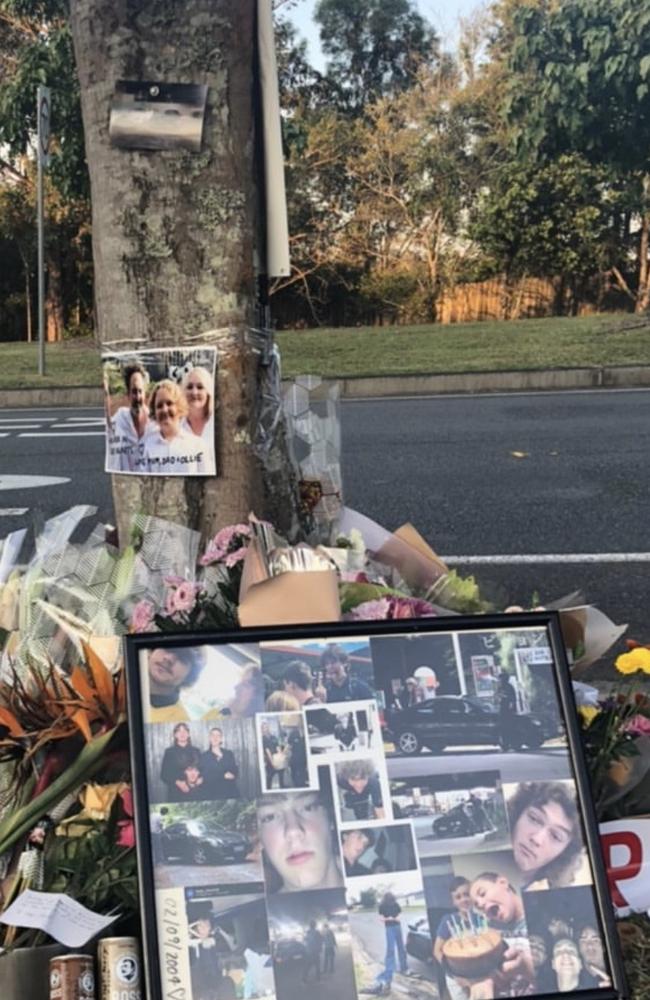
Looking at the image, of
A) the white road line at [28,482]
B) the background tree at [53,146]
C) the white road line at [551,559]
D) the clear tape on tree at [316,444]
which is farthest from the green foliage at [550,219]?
the clear tape on tree at [316,444]

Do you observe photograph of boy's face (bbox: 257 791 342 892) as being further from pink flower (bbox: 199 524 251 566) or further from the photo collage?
pink flower (bbox: 199 524 251 566)

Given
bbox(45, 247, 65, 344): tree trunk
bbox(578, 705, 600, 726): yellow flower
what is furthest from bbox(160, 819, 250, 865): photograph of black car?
bbox(45, 247, 65, 344): tree trunk

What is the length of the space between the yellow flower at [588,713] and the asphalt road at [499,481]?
323mm

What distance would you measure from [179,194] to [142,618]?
803 millimetres

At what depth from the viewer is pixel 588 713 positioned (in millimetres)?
1642

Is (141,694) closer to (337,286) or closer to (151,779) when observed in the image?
(151,779)

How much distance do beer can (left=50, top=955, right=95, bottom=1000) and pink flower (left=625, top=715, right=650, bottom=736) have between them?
918mm

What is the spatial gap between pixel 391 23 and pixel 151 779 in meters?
27.4

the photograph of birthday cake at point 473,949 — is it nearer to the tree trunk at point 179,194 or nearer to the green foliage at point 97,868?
the green foliage at point 97,868

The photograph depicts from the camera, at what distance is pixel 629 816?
5.13 ft

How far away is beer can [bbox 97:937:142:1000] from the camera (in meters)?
1.21

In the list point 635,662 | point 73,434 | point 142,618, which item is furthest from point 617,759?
point 73,434

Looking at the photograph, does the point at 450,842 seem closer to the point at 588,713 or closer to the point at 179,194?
the point at 588,713

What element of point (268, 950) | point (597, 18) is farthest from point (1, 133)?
point (268, 950)
